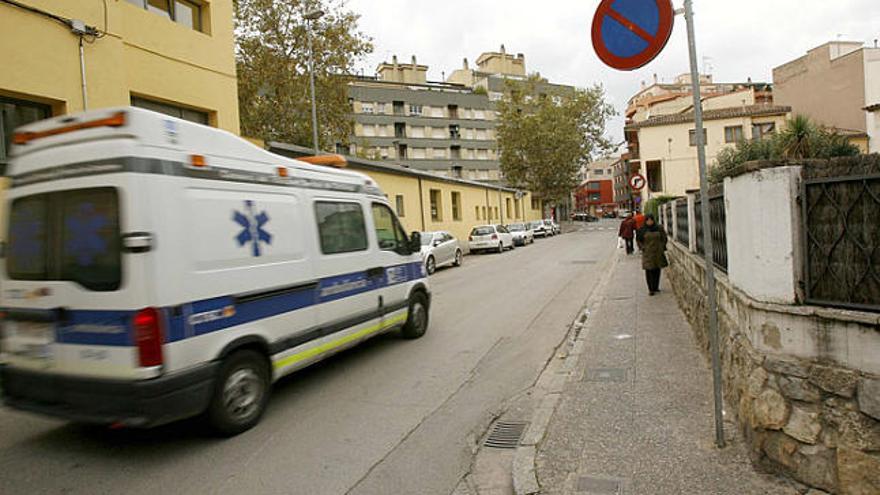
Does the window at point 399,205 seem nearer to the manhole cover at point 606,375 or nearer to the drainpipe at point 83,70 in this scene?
the drainpipe at point 83,70

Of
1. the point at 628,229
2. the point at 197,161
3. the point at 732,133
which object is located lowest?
the point at 628,229

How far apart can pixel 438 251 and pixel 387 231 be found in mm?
11930

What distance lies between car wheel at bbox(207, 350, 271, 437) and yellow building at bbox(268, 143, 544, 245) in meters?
12.1

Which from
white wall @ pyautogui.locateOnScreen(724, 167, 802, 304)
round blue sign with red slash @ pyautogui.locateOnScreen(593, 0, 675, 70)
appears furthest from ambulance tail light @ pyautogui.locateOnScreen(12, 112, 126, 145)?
white wall @ pyautogui.locateOnScreen(724, 167, 802, 304)

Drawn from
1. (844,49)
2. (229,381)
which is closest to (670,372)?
(229,381)

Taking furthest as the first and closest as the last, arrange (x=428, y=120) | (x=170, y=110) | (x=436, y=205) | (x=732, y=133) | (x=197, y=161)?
(x=428, y=120)
(x=732, y=133)
(x=436, y=205)
(x=170, y=110)
(x=197, y=161)

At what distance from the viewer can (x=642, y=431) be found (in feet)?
13.2

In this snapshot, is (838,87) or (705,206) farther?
(838,87)

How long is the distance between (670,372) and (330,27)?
26280mm

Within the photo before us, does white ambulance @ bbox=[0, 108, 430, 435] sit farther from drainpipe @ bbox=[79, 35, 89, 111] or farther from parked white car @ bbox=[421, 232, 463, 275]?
parked white car @ bbox=[421, 232, 463, 275]

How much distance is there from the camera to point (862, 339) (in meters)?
2.82

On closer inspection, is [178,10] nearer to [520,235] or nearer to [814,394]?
[814,394]

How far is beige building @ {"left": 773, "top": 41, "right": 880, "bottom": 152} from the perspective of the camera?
34.4 meters

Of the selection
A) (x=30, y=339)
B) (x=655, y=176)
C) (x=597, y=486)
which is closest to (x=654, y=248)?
(x=597, y=486)
